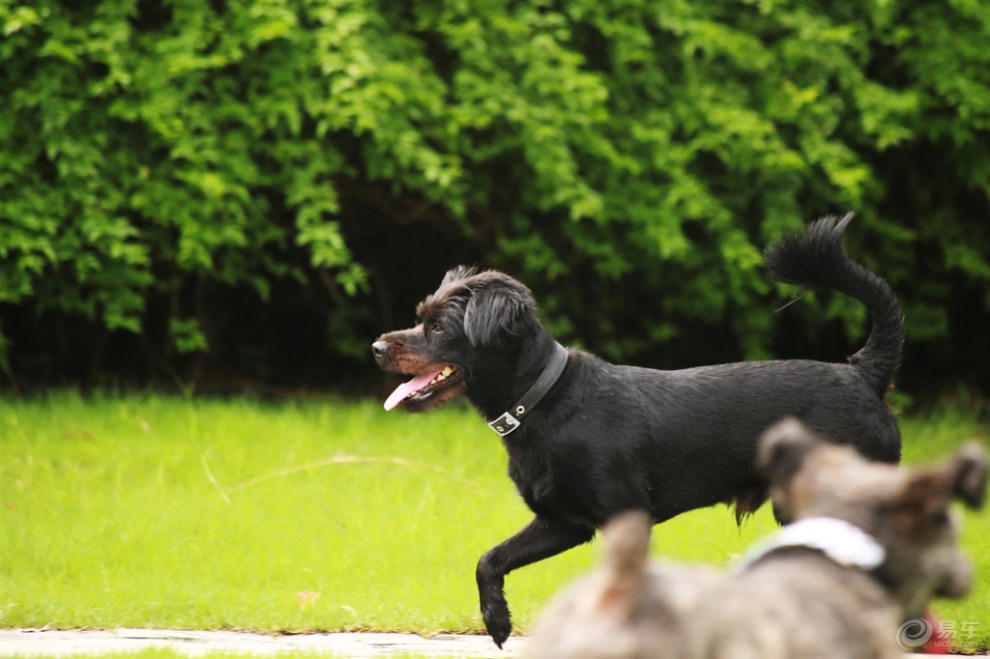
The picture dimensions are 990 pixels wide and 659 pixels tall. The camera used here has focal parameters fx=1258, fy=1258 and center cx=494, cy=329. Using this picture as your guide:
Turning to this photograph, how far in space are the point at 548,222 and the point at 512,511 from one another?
4183 mm

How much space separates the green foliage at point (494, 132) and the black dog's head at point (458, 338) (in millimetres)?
3435

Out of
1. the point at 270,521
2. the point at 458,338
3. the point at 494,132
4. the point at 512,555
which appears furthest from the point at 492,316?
the point at 494,132

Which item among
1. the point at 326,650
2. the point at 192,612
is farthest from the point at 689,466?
the point at 192,612

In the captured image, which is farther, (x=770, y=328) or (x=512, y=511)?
(x=770, y=328)

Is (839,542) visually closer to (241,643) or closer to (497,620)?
(497,620)

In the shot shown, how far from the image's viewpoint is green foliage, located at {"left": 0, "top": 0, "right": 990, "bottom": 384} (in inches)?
363

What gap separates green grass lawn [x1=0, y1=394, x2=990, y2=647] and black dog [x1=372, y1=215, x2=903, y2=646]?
920 millimetres

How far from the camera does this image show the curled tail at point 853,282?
5.79m

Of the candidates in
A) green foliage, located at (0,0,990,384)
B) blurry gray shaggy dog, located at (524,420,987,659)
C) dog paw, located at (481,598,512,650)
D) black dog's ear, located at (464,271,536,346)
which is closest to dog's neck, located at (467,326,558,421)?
black dog's ear, located at (464,271,536,346)

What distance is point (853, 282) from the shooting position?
19.3 ft

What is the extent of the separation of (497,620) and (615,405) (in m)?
1.06

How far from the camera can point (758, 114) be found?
10.2 metres

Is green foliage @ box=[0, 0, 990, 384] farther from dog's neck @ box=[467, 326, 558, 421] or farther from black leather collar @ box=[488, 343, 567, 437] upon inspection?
black leather collar @ box=[488, 343, 567, 437]

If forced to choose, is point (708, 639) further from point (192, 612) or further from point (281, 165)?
point (281, 165)
